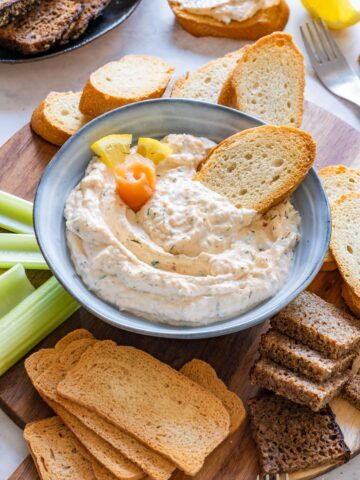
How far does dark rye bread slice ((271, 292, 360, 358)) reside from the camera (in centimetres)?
331

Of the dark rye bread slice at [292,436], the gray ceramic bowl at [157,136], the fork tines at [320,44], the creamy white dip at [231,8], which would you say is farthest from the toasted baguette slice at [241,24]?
the dark rye bread slice at [292,436]

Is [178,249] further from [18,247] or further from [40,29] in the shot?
[40,29]

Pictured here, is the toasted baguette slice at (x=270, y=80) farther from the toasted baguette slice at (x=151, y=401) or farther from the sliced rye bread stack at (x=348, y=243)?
the toasted baguette slice at (x=151, y=401)

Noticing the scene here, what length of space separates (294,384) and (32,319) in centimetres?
128

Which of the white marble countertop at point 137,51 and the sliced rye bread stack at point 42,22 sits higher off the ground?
the sliced rye bread stack at point 42,22

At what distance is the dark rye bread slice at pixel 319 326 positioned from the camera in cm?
331

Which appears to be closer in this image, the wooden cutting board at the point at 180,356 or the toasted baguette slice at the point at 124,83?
the wooden cutting board at the point at 180,356

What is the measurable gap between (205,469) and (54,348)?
35.7 inches

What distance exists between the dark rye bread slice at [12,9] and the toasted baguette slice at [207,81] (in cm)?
114

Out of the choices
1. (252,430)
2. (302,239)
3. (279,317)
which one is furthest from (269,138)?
(252,430)

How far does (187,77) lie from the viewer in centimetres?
448

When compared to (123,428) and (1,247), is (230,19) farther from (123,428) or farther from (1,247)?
(123,428)

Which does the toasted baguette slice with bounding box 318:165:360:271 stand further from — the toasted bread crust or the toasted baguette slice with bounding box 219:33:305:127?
the toasted bread crust

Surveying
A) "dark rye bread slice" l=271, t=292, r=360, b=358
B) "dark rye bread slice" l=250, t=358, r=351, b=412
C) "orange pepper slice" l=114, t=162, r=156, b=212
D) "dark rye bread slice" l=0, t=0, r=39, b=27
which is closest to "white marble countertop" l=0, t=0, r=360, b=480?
"dark rye bread slice" l=0, t=0, r=39, b=27
